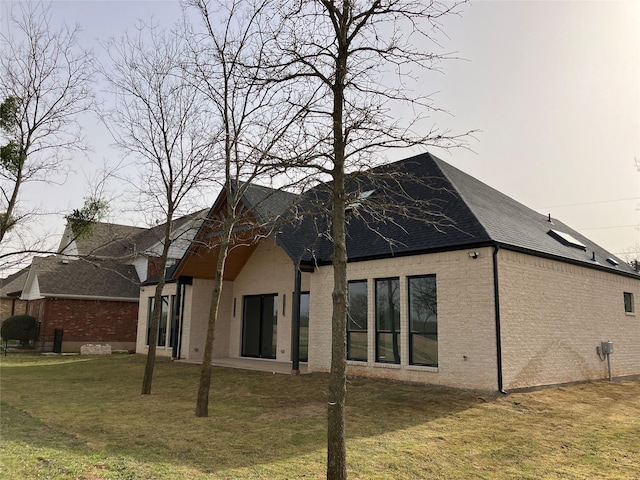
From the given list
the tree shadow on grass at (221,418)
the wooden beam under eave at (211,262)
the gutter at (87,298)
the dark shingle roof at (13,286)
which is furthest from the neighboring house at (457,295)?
the dark shingle roof at (13,286)

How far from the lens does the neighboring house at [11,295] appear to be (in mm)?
32312

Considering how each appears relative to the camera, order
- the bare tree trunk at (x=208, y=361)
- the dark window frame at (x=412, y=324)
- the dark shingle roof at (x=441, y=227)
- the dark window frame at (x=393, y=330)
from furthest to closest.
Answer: the dark window frame at (x=393, y=330) → the dark window frame at (x=412, y=324) → the dark shingle roof at (x=441, y=227) → the bare tree trunk at (x=208, y=361)

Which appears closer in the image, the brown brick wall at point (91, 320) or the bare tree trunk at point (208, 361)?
the bare tree trunk at point (208, 361)

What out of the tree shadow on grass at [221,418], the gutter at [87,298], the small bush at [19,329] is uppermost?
the gutter at [87,298]

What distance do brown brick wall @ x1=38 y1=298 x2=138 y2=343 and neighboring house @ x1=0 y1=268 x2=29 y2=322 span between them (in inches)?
198

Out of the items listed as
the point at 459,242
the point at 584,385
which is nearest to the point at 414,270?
the point at 459,242

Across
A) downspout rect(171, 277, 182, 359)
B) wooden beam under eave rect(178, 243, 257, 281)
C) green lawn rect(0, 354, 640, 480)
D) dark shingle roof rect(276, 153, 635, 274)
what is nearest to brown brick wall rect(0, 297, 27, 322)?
downspout rect(171, 277, 182, 359)

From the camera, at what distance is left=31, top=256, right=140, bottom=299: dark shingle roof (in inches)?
1035

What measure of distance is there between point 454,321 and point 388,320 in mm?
2210

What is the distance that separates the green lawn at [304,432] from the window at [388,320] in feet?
3.17

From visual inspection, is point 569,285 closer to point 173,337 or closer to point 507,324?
point 507,324

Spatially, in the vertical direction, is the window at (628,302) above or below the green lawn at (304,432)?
above

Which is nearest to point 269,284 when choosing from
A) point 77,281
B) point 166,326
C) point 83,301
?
point 166,326

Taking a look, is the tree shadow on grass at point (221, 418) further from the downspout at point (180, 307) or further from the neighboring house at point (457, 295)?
the downspout at point (180, 307)
